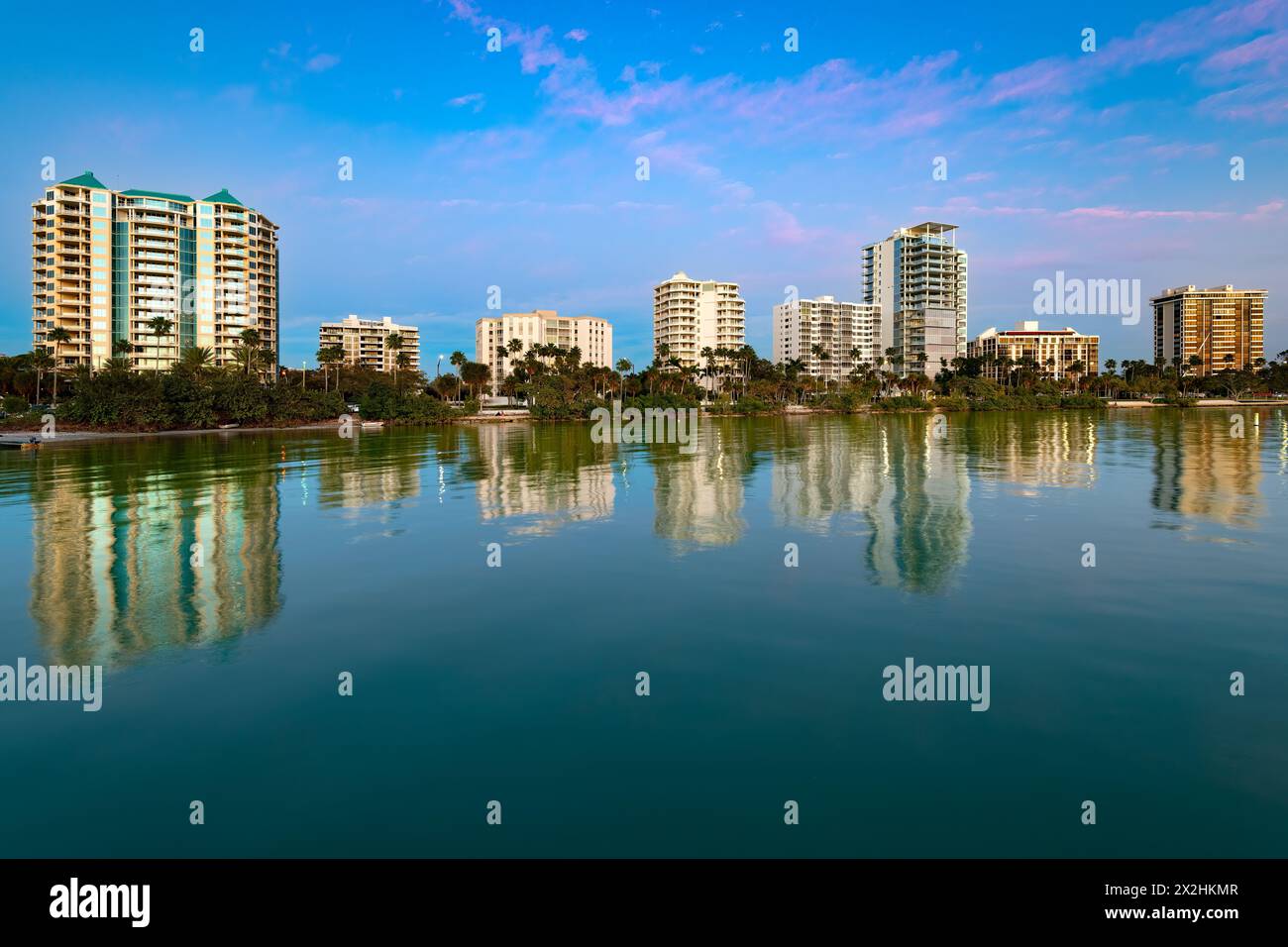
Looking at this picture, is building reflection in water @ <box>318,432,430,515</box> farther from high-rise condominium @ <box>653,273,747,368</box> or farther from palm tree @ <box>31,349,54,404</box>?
high-rise condominium @ <box>653,273,747,368</box>

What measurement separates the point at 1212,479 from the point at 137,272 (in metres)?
140

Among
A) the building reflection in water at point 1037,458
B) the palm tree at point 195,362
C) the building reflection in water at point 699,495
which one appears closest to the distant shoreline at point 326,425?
the palm tree at point 195,362

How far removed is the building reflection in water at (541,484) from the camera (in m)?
22.7

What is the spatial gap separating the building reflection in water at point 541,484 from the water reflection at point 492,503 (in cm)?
14

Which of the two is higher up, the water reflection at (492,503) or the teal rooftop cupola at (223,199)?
the teal rooftop cupola at (223,199)

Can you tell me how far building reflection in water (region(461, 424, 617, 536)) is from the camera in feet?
74.4

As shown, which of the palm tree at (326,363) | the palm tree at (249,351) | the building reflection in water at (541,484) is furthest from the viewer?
the palm tree at (326,363)

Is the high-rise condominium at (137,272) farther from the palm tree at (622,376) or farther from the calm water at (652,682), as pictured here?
the calm water at (652,682)

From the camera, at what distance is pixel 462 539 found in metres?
19.3

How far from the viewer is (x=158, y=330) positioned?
116m

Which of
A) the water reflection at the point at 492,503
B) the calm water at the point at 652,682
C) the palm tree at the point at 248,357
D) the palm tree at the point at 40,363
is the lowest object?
the calm water at the point at 652,682

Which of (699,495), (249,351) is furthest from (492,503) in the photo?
(249,351)
